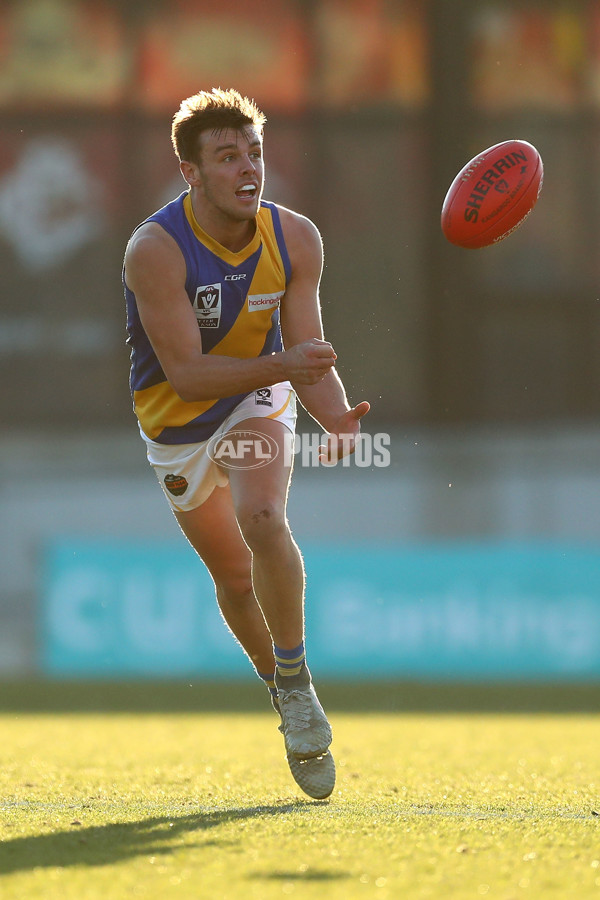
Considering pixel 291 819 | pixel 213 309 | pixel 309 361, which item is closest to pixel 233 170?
pixel 213 309

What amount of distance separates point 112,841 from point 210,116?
2.06 m

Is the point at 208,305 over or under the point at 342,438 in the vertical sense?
over

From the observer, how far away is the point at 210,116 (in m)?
4.36

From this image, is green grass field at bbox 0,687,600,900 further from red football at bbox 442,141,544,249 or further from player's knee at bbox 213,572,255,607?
red football at bbox 442,141,544,249

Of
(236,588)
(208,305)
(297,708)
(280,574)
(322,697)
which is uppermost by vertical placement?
(208,305)

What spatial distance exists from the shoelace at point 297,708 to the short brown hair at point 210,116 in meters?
1.60

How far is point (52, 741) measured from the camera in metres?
6.59

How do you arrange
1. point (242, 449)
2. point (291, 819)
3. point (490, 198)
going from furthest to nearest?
point (490, 198), point (242, 449), point (291, 819)

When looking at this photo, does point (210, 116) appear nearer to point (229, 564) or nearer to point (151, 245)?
point (151, 245)

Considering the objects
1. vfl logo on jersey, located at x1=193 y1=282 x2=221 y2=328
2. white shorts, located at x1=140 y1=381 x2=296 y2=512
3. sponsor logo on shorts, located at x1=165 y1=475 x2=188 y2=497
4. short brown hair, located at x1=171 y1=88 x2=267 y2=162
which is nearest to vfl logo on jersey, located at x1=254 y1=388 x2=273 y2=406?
Answer: white shorts, located at x1=140 y1=381 x2=296 y2=512

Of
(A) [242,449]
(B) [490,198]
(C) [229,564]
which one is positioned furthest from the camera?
(B) [490,198]

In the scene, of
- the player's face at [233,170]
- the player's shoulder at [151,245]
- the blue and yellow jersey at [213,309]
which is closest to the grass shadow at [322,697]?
the blue and yellow jersey at [213,309]

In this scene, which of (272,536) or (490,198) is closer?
(272,536)

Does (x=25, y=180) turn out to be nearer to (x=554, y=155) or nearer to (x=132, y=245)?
(x=554, y=155)
